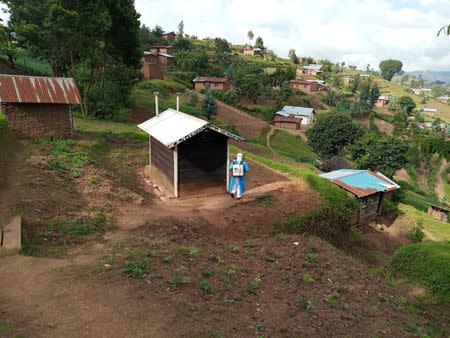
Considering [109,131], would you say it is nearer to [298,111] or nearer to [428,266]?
[428,266]

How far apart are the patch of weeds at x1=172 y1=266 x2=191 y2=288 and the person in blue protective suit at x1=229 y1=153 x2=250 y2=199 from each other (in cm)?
614

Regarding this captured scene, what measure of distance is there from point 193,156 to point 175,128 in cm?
153

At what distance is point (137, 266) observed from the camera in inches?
255

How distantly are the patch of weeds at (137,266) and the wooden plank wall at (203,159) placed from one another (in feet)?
18.7

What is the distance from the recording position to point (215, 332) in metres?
4.75

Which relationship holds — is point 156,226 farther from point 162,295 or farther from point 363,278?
point 363,278

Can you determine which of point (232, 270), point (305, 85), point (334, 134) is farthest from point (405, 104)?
point (232, 270)

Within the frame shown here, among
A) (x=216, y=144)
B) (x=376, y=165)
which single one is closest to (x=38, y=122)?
(x=216, y=144)

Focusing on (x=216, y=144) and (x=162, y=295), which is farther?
(x=216, y=144)

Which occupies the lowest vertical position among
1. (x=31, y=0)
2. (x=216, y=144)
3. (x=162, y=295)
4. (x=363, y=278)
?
(x=363, y=278)

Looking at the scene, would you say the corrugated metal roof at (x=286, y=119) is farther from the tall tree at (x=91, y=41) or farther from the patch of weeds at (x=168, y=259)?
the patch of weeds at (x=168, y=259)

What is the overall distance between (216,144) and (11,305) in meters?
8.96

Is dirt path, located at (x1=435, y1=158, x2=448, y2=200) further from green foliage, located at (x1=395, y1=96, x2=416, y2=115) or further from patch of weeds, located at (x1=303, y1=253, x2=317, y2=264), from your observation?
patch of weeds, located at (x1=303, y1=253, x2=317, y2=264)

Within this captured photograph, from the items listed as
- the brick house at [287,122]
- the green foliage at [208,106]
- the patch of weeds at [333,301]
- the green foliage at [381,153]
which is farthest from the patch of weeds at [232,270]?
the brick house at [287,122]
